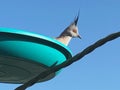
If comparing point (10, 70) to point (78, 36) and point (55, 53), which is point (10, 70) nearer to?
point (55, 53)

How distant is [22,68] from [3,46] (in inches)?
11.4

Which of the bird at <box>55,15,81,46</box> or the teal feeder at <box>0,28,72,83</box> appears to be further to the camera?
the bird at <box>55,15,81,46</box>

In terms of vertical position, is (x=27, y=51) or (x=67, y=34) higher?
(x=67, y=34)

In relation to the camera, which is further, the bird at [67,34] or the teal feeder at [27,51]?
the bird at [67,34]

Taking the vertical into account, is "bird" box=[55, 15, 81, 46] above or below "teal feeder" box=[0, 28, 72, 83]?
above

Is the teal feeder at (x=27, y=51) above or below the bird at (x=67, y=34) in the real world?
below

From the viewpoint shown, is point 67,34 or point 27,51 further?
point 67,34

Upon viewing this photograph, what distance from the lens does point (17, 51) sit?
1.93 meters

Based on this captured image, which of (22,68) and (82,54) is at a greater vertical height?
(22,68)

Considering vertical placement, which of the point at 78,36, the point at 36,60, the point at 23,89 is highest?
the point at 78,36

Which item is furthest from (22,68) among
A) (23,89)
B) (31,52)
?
(23,89)

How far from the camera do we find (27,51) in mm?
1949

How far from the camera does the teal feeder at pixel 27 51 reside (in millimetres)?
1913

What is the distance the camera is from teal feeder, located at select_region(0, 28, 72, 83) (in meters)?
1.91
